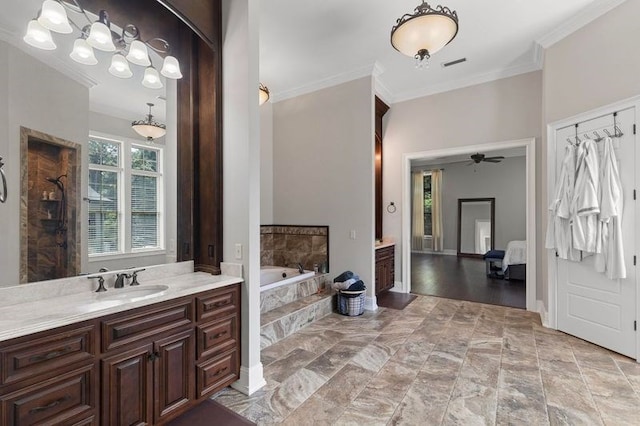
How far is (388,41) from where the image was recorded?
370cm

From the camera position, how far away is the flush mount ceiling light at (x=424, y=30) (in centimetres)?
258

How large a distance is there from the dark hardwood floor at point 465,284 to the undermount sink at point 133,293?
4.42 m

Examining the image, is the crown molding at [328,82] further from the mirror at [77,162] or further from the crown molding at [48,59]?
the crown molding at [48,59]

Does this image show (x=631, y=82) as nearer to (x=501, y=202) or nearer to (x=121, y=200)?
(x=121, y=200)

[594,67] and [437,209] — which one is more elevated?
[594,67]

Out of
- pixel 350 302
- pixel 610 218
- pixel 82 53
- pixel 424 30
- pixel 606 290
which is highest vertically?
pixel 424 30

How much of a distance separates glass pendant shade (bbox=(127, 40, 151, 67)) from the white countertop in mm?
1624

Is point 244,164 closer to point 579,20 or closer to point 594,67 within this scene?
point 594,67

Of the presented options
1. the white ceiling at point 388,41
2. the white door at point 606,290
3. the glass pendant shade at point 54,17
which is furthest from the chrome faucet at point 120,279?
the white door at point 606,290

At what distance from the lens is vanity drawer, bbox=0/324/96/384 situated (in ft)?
4.23

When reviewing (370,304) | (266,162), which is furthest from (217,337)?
(266,162)

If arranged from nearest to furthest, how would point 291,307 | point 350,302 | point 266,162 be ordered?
point 291,307 → point 350,302 → point 266,162

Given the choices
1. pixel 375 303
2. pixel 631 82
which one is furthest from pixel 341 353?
pixel 631 82

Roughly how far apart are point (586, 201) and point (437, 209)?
750 centimetres
